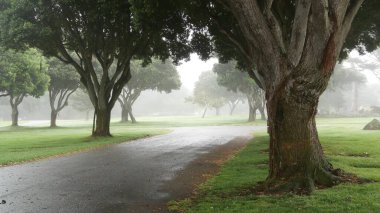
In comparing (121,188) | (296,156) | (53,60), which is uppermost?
(53,60)

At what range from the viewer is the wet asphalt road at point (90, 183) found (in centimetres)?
877

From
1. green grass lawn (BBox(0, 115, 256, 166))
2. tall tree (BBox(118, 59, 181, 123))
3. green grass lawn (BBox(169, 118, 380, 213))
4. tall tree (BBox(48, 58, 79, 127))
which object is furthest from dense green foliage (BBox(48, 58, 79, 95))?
green grass lawn (BBox(169, 118, 380, 213))

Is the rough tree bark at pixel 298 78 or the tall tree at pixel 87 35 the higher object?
the tall tree at pixel 87 35

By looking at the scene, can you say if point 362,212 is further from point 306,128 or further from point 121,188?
point 121,188

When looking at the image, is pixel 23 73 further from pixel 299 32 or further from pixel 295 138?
pixel 295 138

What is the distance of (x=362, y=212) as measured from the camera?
7531mm

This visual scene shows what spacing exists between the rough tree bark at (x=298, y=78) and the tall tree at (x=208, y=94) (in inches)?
3670

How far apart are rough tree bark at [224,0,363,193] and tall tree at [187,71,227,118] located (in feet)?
306

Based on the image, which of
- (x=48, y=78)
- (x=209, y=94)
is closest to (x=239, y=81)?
(x=48, y=78)

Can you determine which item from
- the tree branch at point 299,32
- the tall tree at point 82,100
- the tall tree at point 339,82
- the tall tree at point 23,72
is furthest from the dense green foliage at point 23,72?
the tall tree at point 339,82

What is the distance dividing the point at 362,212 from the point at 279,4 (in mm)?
9407

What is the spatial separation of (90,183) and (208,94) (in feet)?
324

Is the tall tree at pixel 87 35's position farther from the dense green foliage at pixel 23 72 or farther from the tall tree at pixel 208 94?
the tall tree at pixel 208 94

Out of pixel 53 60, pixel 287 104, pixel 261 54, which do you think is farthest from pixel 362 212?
pixel 53 60
